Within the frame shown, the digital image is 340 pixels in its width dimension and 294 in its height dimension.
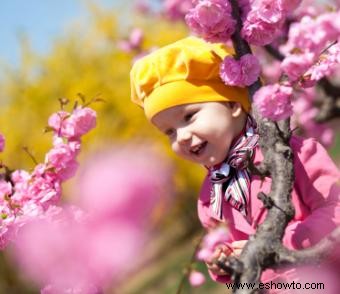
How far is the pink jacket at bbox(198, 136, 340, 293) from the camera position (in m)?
1.64

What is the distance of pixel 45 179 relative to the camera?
80.9 inches

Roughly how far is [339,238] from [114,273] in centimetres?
58

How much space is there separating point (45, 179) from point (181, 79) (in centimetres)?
63

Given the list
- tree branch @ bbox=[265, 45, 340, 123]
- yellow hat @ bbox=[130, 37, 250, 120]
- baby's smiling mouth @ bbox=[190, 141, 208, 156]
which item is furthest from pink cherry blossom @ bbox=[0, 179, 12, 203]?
tree branch @ bbox=[265, 45, 340, 123]

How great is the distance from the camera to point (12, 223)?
1.80 metres

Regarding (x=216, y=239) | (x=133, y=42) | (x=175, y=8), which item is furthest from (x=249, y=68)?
(x=175, y=8)

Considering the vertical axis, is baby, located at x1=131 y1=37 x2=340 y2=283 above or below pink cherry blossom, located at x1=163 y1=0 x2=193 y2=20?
below

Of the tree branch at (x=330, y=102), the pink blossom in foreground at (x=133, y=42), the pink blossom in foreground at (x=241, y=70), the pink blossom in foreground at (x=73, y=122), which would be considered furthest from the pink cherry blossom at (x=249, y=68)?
the pink blossom in foreground at (x=133, y=42)

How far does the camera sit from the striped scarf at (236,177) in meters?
1.84

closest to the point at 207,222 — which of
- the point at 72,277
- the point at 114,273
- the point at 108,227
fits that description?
the point at 72,277

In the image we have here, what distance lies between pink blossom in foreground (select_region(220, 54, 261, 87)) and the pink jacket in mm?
279

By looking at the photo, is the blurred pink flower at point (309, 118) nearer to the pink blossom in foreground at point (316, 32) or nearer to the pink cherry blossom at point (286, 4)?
the pink cherry blossom at point (286, 4)

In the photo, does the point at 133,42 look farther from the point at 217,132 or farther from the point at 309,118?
the point at 217,132

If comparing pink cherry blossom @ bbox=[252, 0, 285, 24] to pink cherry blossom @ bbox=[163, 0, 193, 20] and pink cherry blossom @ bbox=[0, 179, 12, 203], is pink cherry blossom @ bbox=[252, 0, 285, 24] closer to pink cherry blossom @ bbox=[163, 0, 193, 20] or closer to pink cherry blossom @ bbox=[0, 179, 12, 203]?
pink cherry blossom @ bbox=[0, 179, 12, 203]
